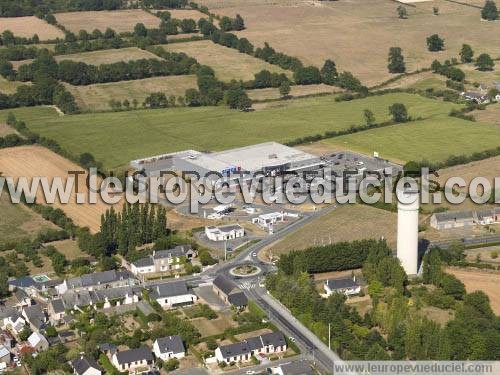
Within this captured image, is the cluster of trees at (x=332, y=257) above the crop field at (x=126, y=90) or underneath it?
underneath

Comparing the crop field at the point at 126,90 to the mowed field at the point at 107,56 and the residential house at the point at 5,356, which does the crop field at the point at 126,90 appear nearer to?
the mowed field at the point at 107,56

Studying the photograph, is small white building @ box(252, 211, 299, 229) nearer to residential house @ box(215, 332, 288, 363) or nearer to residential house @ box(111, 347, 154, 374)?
residential house @ box(215, 332, 288, 363)

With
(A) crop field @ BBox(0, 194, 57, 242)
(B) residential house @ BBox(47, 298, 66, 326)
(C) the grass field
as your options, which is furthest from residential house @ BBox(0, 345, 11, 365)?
(C) the grass field

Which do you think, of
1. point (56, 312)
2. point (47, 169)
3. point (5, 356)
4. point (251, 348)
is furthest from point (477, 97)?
point (5, 356)

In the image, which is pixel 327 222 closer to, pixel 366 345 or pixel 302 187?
pixel 302 187

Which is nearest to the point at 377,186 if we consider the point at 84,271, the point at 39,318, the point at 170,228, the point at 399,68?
the point at 170,228

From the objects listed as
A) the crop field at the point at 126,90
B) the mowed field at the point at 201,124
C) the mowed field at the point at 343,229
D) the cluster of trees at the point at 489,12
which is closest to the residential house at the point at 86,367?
the mowed field at the point at 343,229
